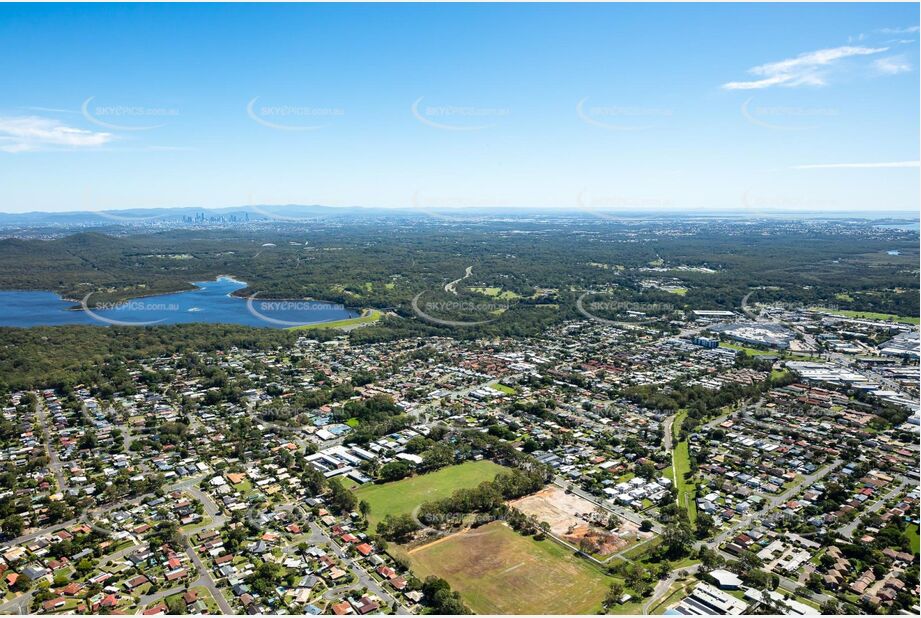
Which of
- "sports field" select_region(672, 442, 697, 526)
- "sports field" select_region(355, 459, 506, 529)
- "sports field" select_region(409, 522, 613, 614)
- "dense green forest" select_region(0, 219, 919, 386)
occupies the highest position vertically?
"dense green forest" select_region(0, 219, 919, 386)

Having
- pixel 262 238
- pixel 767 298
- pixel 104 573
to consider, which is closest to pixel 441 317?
pixel 767 298

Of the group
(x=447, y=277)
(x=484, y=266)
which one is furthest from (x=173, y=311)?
(x=484, y=266)

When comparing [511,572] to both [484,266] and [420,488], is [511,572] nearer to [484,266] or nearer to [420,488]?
[420,488]

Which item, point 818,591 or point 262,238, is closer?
point 818,591

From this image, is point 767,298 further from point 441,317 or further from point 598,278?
point 441,317
